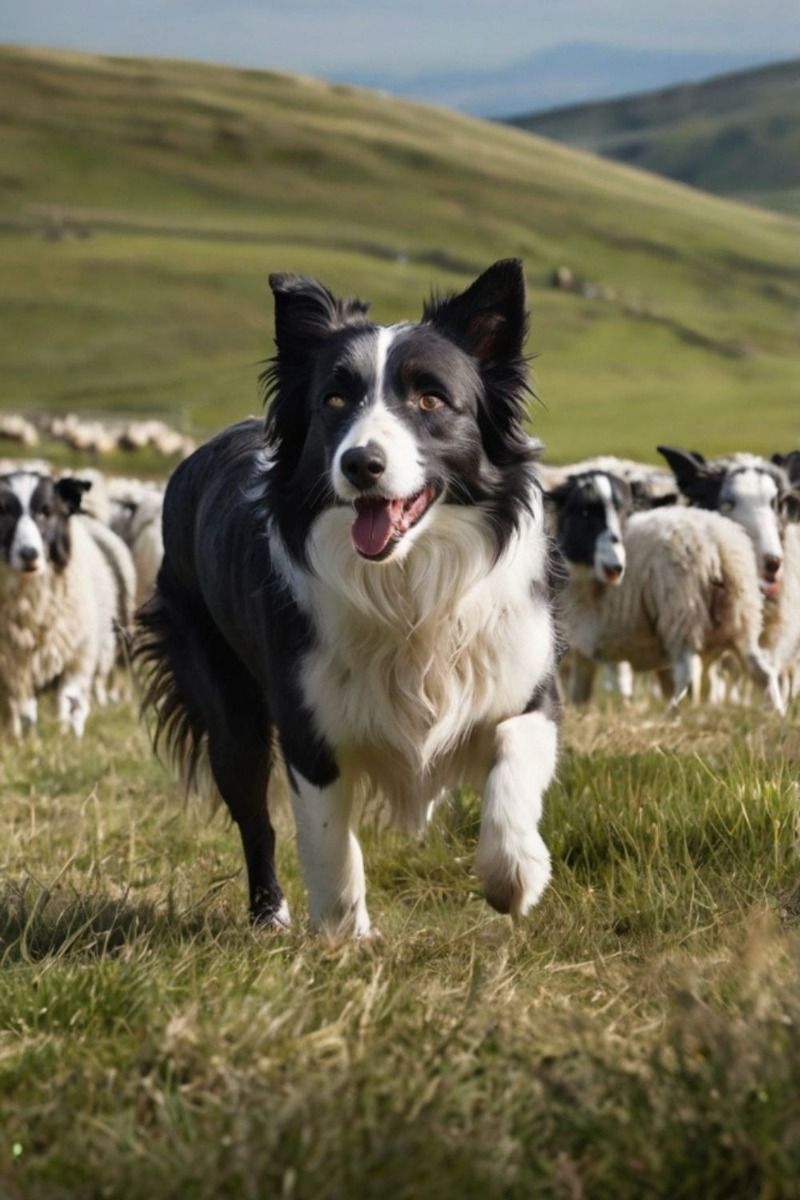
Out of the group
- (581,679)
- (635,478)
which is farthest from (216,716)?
(635,478)

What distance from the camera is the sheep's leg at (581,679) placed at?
13.3m

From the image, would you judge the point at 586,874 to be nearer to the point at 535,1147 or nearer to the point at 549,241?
the point at 535,1147

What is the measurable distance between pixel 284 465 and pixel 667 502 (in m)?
8.67

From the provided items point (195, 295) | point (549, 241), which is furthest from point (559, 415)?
point (549, 241)

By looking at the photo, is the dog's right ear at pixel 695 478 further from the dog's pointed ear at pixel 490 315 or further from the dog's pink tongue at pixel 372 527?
the dog's pink tongue at pixel 372 527

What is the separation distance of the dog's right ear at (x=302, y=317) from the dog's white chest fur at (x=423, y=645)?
66 centimetres

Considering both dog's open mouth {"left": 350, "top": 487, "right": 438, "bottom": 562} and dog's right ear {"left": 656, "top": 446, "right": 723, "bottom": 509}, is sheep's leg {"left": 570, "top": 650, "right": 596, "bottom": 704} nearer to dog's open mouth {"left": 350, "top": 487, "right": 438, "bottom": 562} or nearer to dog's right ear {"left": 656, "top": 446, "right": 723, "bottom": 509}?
dog's right ear {"left": 656, "top": 446, "right": 723, "bottom": 509}

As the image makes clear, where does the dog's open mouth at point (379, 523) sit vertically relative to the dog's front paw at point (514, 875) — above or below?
above

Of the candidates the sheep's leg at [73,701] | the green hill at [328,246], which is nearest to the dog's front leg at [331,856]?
the sheep's leg at [73,701]

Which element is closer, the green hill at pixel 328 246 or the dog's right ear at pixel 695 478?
the dog's right ear at pixel 695 478

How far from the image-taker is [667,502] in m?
13.9

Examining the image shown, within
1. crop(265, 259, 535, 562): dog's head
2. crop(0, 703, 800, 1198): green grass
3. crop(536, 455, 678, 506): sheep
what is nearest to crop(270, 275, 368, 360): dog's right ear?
crop(265, 259, 535, 562): dog's head

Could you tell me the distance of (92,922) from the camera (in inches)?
212

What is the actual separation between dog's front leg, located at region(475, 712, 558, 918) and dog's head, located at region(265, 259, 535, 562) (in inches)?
27.7
